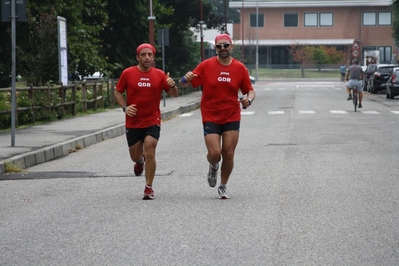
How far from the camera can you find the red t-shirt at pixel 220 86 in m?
10.7

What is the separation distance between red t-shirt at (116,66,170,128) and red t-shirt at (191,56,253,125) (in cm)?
55

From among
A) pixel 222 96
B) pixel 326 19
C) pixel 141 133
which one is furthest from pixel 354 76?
pixel 326 19

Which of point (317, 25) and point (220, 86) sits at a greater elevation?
point (317, 25)

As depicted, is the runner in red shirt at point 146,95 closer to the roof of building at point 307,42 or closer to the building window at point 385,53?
the roof of building at point 307,42

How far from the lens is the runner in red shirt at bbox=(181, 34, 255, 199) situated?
10.7m

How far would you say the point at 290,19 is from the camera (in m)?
107

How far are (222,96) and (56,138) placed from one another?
350 inches

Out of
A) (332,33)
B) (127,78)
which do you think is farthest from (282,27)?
(127,78)

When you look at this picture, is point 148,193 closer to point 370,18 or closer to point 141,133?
point 141,133

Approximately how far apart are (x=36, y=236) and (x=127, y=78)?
325 cm

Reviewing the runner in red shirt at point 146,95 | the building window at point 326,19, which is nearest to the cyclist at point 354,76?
the runner in red shirt at point 146,95

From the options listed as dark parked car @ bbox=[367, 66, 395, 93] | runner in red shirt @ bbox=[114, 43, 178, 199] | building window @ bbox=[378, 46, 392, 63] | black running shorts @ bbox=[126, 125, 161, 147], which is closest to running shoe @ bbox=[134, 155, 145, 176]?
black running shorts @ bbox=[126, 125, 161, 147]

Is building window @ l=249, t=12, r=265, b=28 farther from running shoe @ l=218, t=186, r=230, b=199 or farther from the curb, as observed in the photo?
running shoe @ l=218, t=186, r=230, b=199

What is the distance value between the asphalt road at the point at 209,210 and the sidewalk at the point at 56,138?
318 millimetres
